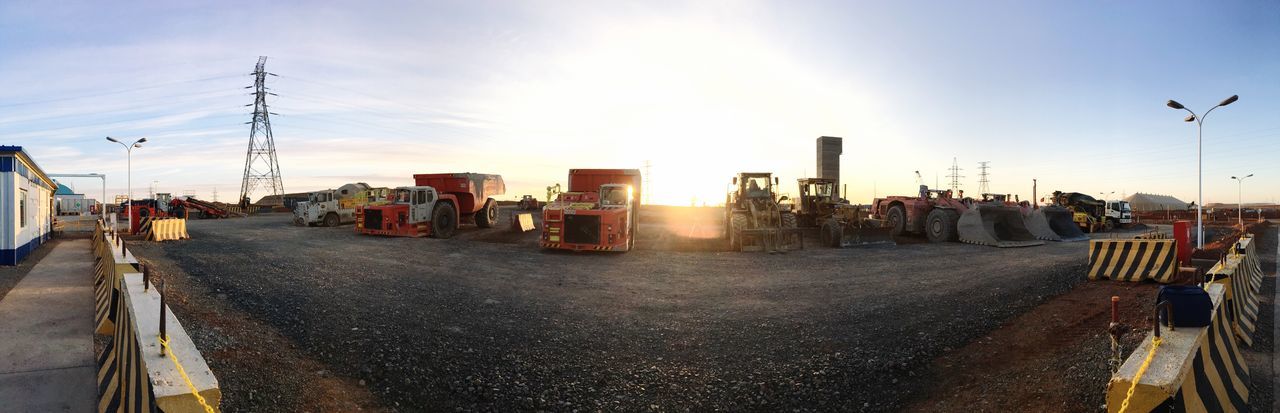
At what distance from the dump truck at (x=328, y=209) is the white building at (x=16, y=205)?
11692 mm

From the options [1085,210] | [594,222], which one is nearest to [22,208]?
[594,222]

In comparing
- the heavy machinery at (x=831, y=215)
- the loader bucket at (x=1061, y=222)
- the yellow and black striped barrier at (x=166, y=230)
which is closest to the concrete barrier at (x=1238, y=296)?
the heavy machinery at (x=831, y=215)

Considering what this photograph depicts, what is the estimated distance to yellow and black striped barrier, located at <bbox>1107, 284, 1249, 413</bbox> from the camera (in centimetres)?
344

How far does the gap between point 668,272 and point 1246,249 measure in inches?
423

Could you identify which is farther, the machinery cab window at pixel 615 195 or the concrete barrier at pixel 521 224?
the concrete barrier at pixel 521 224

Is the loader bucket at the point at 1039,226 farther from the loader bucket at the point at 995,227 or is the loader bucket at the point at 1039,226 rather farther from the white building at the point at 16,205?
the white building at the point at 16,205

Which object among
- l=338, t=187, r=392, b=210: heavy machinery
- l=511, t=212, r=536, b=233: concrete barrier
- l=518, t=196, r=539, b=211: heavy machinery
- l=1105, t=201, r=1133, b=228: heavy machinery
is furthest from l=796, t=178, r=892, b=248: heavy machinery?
l=518, t=196, r=539, b=211: heavy machinery

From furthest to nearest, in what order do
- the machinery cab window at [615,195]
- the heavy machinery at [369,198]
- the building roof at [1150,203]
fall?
1. the building roof at [1150,203]
2. the heavy machinery at [369,198]
3. the machinery cab window at [615,195]

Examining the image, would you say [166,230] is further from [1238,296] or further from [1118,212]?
[1118,212]

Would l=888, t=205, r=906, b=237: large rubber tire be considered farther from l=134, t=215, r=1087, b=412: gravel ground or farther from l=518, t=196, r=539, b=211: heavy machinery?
l=518, t=196, r=539, b=211: heavy machinery

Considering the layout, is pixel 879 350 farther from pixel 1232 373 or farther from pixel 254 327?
pixel 254 327

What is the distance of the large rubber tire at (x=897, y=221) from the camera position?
21333mm

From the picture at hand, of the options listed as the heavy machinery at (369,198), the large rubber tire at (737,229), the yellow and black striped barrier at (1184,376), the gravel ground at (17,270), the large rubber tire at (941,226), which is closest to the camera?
the yellow and black striped barrier at (1184,376)

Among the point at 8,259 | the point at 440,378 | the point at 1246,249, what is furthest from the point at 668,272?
the point at 8,259
